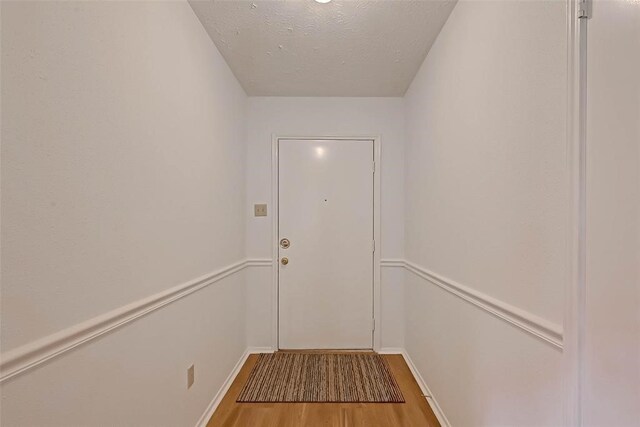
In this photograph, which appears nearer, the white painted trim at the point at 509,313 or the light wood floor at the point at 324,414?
the white painted trim at the point at 509,313

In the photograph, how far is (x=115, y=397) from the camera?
3.97ft

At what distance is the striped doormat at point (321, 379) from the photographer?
7.76 ft

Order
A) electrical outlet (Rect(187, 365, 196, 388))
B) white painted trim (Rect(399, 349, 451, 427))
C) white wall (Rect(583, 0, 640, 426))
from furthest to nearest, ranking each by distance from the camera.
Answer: white painted trim (Rect(399, 349, 451, 427))
electrical outlet (Rect(187, 365, 196, 388))
white wall (Rect(583, 0, 640, 426))

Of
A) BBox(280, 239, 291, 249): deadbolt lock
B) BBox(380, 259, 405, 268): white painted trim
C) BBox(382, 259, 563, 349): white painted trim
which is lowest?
BBox(380, 259, 405, 268): white painted trim

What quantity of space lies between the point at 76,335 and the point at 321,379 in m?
1.97

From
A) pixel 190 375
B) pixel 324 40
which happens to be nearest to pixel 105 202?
pixel 190 375

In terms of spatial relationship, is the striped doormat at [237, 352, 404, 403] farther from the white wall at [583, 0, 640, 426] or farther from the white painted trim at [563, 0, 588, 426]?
the white wall at [583, 0, 640, 426]

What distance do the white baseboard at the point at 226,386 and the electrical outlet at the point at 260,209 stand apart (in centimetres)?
123

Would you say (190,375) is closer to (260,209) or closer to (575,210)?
(260,209)

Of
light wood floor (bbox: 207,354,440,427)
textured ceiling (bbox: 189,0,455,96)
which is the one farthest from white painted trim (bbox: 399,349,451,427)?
textured ceiling (bbox: 189,0,455,96)

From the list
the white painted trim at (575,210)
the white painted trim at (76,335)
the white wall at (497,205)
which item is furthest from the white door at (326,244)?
the white painted trim at (575,210)

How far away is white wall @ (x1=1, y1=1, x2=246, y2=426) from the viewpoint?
2.78ft

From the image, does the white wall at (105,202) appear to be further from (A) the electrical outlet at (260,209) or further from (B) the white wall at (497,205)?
(B) the white wall at (497,205)

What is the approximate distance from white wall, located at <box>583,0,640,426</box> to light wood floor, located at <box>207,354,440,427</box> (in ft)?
4.76
